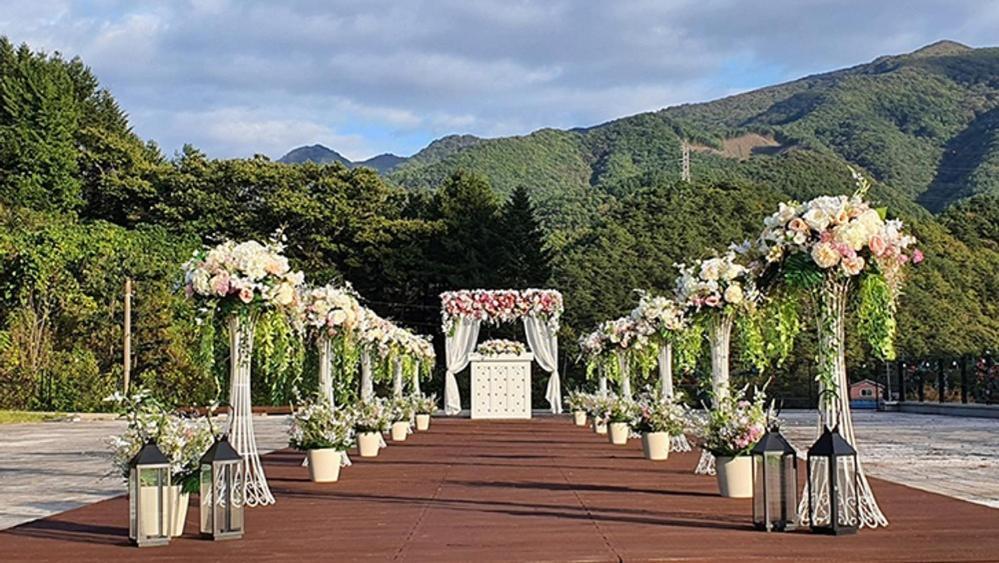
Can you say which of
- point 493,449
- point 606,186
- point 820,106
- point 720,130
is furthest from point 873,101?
point 493,449

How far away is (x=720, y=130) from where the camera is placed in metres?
65.9

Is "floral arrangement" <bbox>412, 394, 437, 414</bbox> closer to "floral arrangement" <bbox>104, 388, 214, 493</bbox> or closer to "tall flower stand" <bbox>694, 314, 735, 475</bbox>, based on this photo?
"tall flower stand" <bbox>694, 314, 735, 475</bbox>

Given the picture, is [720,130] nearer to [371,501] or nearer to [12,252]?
[12,252]

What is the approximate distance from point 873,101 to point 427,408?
57.3m

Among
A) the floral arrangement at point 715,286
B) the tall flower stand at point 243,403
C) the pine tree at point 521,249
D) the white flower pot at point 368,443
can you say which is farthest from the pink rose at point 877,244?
the pine tree at point 521,249

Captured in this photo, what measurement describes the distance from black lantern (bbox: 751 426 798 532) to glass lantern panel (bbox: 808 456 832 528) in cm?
10

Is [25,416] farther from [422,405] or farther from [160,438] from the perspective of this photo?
[160,438]

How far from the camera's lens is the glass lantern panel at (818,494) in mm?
6949

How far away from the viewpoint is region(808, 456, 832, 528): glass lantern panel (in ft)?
22.8

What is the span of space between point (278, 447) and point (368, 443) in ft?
9.54

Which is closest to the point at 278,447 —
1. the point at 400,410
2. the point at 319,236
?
the point at 400,410

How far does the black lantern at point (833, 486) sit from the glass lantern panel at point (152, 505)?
13.2ft

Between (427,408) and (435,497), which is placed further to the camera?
(427,408)

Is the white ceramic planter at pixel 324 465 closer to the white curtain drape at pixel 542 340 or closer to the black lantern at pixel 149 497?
the black lantern at pixel 149 497
